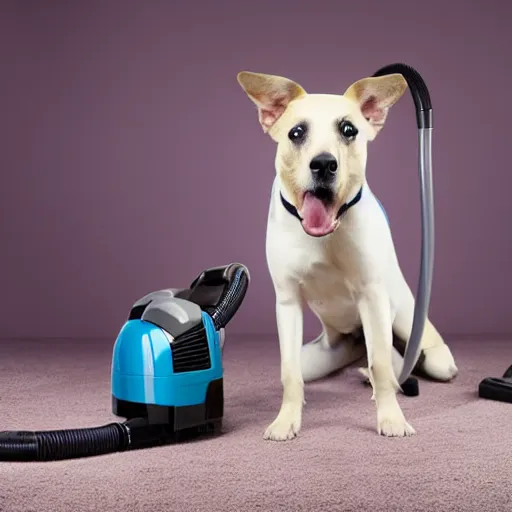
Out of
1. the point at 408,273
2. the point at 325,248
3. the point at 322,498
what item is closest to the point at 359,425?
the point at 325,248

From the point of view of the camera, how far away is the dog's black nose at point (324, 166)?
1939mm

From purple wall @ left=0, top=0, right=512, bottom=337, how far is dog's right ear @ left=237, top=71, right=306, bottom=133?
202 centimetres

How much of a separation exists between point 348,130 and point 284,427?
72 centimetres

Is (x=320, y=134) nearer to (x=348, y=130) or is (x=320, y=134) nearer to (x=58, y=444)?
(x=348, y=130)

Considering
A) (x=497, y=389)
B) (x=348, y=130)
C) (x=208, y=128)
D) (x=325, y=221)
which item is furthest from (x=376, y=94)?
(x=208, y=128)

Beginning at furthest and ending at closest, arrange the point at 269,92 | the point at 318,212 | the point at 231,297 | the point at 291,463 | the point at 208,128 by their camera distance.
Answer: the point at 208,128
the point at 231,297
the point at 269,92
the point at 318,212
the point at 291,463

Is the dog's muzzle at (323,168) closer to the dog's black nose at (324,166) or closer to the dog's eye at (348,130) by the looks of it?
the dog's black nose at (324,166)

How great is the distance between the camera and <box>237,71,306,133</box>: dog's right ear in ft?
6.84

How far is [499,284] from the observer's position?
4242mm

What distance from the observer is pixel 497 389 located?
8.42ft

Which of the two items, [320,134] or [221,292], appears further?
[221,292]

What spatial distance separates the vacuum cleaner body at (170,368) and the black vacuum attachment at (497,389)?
89cm

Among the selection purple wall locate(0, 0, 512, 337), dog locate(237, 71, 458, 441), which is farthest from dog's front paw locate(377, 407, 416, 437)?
purple wall locate(0, 0, 512, 337)

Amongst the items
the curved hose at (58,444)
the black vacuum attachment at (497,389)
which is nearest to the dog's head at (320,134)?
the curved hose at (58,444)
